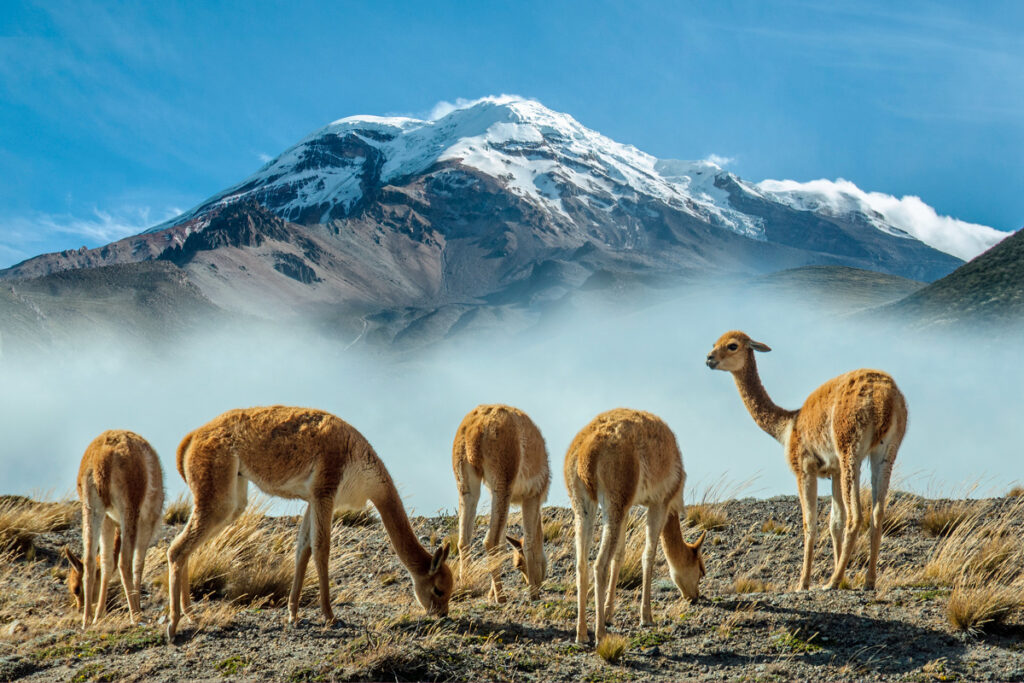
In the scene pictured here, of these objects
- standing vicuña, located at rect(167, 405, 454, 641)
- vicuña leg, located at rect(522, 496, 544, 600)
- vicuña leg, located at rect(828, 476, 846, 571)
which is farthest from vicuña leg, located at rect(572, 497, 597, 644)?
vicuña leg, located at rect(828, 476, 846, 571)

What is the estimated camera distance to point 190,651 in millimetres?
Answer: 6418

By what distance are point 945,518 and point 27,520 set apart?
12.4 metres

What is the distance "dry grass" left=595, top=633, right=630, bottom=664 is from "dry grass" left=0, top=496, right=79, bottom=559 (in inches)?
317

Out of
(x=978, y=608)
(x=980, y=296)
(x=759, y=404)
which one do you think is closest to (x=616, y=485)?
(x=978, y=608)

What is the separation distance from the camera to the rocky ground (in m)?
5.97

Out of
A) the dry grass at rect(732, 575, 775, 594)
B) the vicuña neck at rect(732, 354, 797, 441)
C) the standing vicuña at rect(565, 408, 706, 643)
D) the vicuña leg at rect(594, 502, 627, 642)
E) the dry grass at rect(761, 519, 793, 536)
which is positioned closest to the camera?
the vicuña leg at rect(594, 502, 627, 642)

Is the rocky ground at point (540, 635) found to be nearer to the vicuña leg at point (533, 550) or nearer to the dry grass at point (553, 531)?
the vicuña leg at point (533, 550)

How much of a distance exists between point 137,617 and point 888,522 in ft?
30.6

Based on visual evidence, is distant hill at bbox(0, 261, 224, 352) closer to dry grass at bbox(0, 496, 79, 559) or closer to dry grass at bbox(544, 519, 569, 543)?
dry grass at bbox(0, 496, 79, 559)

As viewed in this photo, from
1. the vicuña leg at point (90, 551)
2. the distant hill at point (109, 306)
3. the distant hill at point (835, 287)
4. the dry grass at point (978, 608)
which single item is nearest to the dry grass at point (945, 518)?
the dry grass at point (978, 608)

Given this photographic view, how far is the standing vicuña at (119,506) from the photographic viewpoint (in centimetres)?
775

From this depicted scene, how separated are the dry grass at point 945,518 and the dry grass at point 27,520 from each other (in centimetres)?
1179

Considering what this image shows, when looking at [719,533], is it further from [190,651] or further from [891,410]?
Result: [190,651]

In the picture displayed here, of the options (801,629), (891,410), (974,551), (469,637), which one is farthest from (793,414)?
(469,637)
